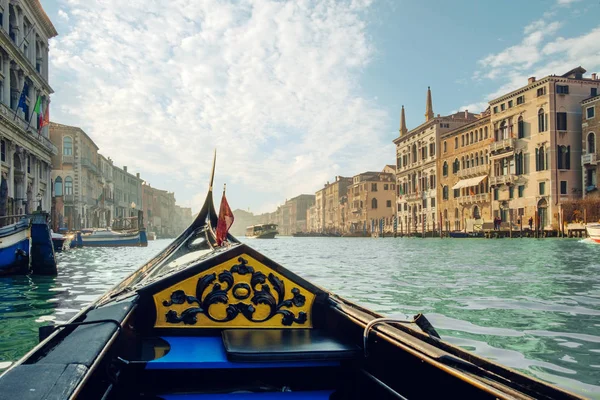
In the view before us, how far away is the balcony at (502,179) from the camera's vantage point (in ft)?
83.3

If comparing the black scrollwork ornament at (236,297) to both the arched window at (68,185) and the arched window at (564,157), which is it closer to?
the arched window at (564,157)

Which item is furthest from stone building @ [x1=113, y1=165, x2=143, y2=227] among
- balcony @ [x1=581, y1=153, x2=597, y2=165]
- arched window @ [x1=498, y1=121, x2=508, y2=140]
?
balcony @ [x1=581, y1=153, x2=597, y2=165]

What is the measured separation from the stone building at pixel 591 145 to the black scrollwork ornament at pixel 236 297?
24.0 meters

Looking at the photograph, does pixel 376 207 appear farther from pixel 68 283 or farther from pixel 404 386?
pixel 404 386

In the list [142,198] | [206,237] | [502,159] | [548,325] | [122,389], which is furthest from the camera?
[142,198]

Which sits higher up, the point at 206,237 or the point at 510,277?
the point at 206,237

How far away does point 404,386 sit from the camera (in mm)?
1336

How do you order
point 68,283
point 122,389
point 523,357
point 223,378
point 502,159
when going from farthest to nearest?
point 502,159, point 68,283, point 523,357, point 223,378, point 122,389

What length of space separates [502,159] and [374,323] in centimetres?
2777

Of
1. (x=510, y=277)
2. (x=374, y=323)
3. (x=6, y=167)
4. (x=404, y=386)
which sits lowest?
(x=510, y=277)

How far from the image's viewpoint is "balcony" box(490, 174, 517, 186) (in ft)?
83.3

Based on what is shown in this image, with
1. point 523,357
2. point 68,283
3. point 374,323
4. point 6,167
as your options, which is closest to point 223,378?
point 374,323

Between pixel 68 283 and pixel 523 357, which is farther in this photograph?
pixel 68 283

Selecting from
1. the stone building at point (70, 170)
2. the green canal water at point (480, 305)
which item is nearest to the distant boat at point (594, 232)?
the green canal water at point (480, 305)
